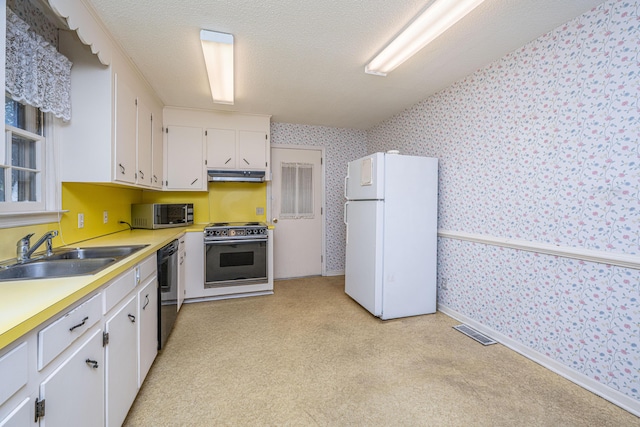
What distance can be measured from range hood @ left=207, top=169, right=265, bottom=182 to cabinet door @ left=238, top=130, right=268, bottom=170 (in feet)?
0.31

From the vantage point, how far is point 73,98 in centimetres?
192

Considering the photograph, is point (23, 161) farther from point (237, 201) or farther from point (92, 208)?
point (237, 201)

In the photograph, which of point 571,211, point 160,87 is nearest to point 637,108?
point 571,211

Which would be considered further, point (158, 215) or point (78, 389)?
point (158, 215)

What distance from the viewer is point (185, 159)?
3.59 m

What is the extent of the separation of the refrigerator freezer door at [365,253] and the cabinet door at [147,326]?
198cm

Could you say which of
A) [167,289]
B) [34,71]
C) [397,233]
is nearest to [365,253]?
[397,233]

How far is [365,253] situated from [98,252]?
2323 mm

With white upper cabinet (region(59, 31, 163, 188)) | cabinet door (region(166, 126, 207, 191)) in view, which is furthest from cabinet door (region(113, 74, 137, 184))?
cabinet door (region(166, 126, 207, 191))

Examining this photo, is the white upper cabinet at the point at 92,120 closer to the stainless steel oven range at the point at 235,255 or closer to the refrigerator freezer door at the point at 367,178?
the stainless steel oven range at the point at 235,255

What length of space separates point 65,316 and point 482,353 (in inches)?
107

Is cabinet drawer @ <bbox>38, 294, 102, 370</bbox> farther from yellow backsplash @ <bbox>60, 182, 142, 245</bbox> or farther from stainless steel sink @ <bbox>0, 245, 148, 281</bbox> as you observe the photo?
yellow backsplash @ <bbox>60, 182, 142, 245</bbox>

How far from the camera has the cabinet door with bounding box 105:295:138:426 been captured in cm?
129

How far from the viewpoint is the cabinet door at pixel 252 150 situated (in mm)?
3775
